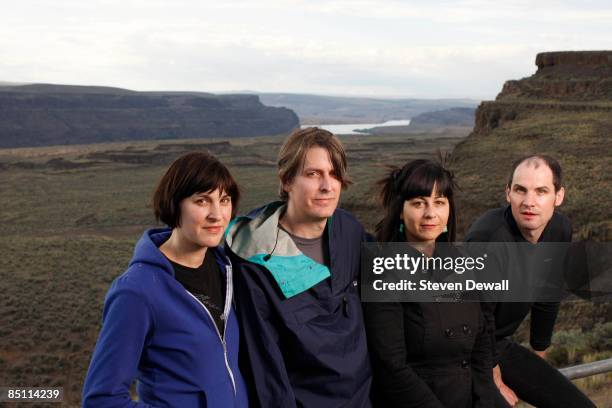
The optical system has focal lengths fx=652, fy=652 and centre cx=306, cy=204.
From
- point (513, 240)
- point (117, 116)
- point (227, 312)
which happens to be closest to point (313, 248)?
point (227, 312)

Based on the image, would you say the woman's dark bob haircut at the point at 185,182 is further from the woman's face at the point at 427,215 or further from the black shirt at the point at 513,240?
the black shirt at the point at 513,240

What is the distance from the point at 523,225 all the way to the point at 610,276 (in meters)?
10.7

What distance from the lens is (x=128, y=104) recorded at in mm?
167500

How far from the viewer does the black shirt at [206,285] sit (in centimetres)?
256

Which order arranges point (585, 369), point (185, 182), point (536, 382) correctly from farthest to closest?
point (585, 369) → point (536, 382) → point (185, 182)

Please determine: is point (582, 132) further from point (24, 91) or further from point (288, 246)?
point (24, 91)

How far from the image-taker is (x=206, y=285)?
2.61 meters

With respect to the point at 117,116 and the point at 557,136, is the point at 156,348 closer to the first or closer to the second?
the point at 557,136

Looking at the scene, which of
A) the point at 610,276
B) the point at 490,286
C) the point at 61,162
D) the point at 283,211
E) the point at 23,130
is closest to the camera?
the point at 283,211

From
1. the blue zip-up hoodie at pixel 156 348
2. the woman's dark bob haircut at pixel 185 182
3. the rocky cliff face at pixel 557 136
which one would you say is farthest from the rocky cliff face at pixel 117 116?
the blue zip-up hoodie at pixel 156 348

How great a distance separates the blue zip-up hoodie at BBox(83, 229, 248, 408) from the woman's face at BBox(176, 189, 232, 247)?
0.51 feet

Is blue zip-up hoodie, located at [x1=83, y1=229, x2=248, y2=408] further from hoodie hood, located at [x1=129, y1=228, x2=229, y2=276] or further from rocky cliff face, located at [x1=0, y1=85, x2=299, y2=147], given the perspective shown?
rocky cliff face, located at [x1=0, y1=85, x2=299, y2=147]

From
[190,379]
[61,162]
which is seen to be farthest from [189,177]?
[61,162]

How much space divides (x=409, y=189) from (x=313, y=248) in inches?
22.8
